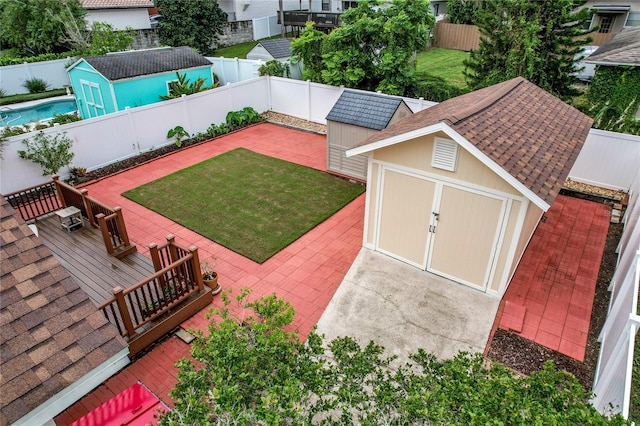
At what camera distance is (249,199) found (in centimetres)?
1151

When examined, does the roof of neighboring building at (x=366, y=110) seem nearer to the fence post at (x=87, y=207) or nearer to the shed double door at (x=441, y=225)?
the shed double door at (x=441, y=225)

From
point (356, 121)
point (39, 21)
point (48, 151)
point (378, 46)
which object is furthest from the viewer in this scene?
point (39, 21)

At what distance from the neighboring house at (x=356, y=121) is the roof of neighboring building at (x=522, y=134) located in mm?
2357

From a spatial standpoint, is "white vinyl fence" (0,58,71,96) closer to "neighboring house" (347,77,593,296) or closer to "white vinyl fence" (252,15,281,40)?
"white vinyl fence" (252,15,281,40)

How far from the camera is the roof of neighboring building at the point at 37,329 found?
2.92 metres

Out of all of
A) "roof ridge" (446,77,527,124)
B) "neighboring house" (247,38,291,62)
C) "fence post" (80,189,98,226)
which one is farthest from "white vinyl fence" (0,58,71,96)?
"roof ridge" (446,77,527,124)

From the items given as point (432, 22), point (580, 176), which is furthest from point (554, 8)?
point (580, 176)

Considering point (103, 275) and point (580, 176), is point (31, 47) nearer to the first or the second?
point (103, 275)

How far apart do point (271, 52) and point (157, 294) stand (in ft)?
53.3

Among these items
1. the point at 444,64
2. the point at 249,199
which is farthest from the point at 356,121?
the point at 444,64

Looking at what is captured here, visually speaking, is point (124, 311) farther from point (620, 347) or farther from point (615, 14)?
point (615, 14)

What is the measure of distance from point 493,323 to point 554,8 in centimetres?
1265

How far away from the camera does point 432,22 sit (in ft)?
50.3

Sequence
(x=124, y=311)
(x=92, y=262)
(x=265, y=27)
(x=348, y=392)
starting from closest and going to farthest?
(x=348, y=392) < (x=124, y=311) < (x=92, y=262) < (x=265, y=27)
